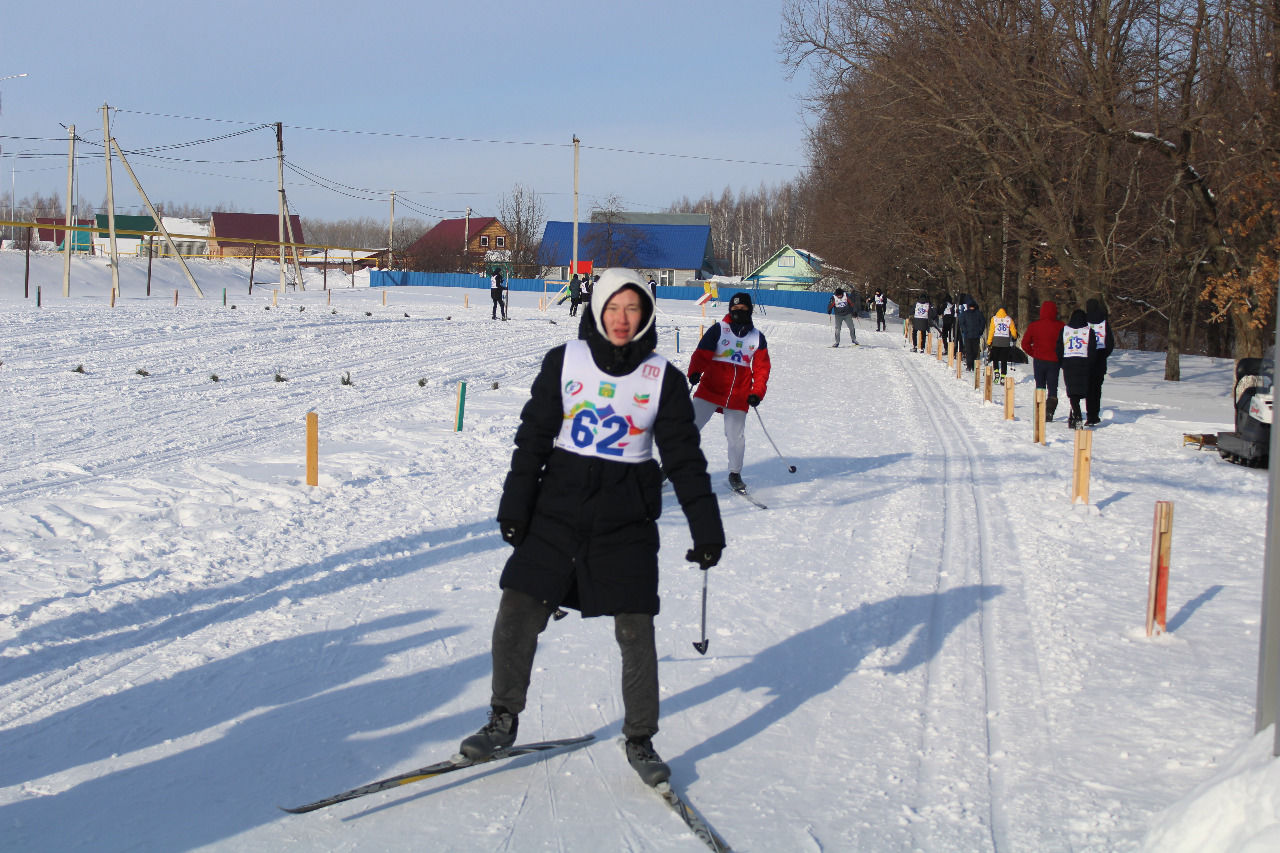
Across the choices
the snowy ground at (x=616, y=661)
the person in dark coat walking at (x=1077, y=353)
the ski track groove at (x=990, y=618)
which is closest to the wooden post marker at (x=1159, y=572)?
the snowy ground at (x=616, y=661)

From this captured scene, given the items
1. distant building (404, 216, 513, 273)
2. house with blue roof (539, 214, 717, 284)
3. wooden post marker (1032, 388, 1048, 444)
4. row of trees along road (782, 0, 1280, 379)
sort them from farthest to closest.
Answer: house with blue roof (539, 214, 717, 284) → distant building (404, 216, 513, 273) → row of trees along road (782, 0, 1280, 379) → wooden post marker (1032, 388, 1048, 444)

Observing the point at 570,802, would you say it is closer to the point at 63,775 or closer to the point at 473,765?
the point at 473,765

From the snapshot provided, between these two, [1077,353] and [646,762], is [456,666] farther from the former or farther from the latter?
[1077,353]

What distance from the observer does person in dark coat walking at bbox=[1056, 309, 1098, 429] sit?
564 inches

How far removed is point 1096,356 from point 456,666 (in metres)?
11.8

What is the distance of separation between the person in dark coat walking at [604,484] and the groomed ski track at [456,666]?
571 millimetres

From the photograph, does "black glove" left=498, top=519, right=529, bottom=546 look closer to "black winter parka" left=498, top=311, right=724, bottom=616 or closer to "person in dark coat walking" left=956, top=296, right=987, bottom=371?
"black winter parka" left=498, top=311, right=724, bottom=616

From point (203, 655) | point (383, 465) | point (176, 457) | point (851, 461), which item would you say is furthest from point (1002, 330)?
point (203, 655)

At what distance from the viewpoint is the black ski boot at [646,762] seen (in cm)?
380

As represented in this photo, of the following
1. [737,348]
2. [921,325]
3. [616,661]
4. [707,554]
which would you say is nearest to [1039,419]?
[737,348]

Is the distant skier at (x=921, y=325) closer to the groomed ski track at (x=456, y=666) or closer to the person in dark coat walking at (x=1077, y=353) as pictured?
the person in dark coat walking at (x=1077, y=353)

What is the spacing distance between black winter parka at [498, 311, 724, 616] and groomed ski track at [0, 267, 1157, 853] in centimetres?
74

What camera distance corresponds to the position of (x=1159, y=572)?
5.82 meters

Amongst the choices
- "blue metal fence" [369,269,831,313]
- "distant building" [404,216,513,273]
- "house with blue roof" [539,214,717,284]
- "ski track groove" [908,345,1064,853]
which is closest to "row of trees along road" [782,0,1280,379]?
"ski track groove" [908,345,1064,853]
